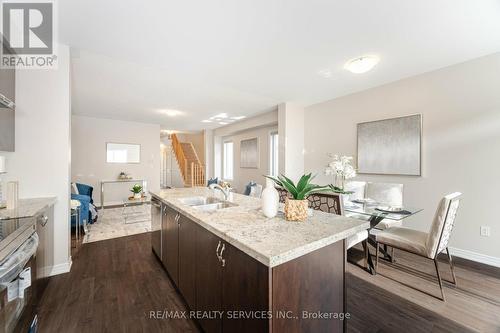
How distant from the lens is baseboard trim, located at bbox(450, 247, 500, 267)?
2.51 m

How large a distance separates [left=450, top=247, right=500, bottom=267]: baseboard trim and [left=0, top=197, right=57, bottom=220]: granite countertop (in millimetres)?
4719

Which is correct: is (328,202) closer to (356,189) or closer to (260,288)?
(356,189)

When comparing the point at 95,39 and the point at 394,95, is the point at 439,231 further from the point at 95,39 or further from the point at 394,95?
the point at 95,39

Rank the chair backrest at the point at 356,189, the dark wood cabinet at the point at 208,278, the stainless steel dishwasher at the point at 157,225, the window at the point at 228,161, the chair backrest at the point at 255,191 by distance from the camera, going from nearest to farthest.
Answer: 1. the dark wood cabinet at the point at 208,278
2. the stainless steel dishwasher at the point at 157,225
3. the chair backrest at the point at 356,189
4. the chair backrest at the point at 255,191
5. the window at the point at 228,161

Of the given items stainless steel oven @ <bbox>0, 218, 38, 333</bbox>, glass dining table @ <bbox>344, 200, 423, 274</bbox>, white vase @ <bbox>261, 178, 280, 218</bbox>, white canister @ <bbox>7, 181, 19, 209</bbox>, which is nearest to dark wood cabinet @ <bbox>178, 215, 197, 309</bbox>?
white vase @ <bbox>261, 178, 280, 218</bbox>

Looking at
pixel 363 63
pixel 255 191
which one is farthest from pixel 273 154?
pixel 363 63

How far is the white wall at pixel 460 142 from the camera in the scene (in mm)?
2561

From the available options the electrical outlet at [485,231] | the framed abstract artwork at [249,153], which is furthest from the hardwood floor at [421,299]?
the framed abstract artwork at [249,153]

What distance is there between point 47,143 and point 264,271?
9.15ft

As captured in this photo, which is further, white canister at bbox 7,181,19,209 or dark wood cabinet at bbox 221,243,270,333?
white canister at bbox 7,181,19,209

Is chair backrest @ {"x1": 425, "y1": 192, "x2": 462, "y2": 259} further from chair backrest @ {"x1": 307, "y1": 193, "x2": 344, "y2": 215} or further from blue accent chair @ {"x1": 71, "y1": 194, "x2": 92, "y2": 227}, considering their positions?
blue accent chair @ {"x1": 71, "y1": 194, "x2": 92, "y2": 227}

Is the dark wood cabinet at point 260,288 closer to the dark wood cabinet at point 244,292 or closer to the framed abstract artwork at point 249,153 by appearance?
the dark wood cabinet at point 244,292
